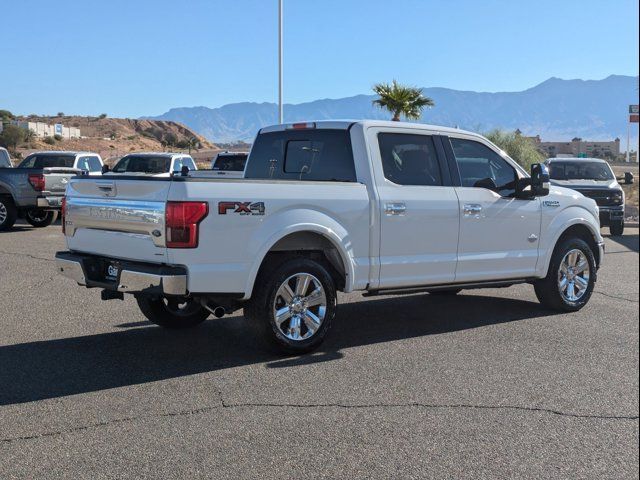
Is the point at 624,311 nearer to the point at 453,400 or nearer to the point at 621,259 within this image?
the point at 453,400

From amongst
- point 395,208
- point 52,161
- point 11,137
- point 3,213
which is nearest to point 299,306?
point 395,208

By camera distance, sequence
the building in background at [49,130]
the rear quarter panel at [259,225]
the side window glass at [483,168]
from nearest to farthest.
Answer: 1. the rear quarter panel at [259,225]
2. the side window glass at [483,168]
3. the building in background at [49,130]

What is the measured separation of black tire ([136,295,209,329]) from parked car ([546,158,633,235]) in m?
11.5

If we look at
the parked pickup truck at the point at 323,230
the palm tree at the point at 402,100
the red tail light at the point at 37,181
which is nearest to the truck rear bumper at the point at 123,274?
the parked pickup truck at the point at 323,230

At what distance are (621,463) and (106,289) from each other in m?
4.25

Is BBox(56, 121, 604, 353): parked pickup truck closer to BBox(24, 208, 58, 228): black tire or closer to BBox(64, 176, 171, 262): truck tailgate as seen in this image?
BBox(64, 176, 171, 262): truck tailgate

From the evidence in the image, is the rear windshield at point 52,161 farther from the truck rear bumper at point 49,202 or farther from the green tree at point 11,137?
the green tree at point 11,137

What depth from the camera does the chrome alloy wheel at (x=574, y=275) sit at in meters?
8.27

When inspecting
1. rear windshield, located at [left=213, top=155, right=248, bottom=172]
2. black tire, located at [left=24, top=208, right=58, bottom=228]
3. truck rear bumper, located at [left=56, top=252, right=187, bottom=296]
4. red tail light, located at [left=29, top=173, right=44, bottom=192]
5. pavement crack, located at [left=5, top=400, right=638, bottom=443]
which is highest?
rear windshield, located at [left=213, top=155, right=248, bottom=172]

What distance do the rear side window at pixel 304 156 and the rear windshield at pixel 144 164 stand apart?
11864 millimetres

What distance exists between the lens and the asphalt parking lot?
13.1ft

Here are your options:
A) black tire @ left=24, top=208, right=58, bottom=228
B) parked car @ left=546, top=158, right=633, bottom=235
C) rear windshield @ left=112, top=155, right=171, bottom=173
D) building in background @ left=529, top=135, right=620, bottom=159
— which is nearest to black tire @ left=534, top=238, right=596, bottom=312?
parked car @ left=546, top=158, right=633, bottom=235

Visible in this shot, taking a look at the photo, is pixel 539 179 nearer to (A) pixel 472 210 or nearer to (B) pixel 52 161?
(A) pixel 472 210

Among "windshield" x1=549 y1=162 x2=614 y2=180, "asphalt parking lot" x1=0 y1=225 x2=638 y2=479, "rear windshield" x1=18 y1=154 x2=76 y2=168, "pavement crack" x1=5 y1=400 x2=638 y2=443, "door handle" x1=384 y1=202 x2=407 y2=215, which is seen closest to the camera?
"asphalt parking lot" x1=0 y1=225 x2=638 y2=479
